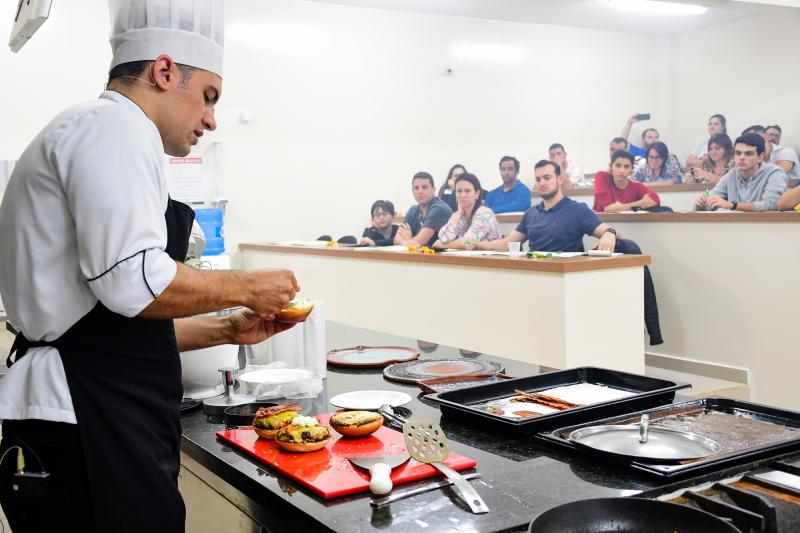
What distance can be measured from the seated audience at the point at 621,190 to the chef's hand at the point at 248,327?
5414 mm

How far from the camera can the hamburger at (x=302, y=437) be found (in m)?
1.27

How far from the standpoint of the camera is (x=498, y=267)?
4.32 m

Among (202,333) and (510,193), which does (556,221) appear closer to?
(510,193)

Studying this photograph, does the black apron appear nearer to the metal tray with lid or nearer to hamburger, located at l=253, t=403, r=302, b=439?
hamburger, located at l=253, t=403, r=302, b=439

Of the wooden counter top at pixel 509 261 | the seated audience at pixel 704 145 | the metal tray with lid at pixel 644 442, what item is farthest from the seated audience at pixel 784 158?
the metal tray with lid at pixel 644 442

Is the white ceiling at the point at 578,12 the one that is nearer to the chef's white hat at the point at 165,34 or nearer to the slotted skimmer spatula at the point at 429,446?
the chef's white hat at the point at 165,34

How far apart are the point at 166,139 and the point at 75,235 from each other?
207 mm

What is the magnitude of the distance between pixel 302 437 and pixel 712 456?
59 cm

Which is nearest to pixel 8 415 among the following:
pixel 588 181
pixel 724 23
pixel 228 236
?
pixel 228 236

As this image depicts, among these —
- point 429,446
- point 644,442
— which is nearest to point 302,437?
point 429,446

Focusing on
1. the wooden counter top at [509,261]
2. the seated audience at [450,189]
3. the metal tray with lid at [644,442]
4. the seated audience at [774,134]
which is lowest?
the metal tray with lid at [644,442]

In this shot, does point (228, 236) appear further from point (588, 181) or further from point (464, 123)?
point (588, 181)

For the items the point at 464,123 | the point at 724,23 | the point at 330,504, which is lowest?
the point at 330,504

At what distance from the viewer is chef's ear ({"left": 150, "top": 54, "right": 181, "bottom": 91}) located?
48.5 inches
